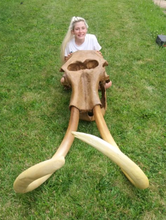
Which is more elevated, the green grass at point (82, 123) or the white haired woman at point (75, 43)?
the white haired woman at point (75, 43)

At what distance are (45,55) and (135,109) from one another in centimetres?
264

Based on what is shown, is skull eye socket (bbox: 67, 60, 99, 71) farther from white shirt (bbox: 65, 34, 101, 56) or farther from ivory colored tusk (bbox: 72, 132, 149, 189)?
ivory colored tusk (bbox: 72, 132, 149, 189)

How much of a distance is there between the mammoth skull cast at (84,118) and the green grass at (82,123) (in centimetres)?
32

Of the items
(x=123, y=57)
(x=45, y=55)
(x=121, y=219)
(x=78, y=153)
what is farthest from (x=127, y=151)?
(x=45, y=55)

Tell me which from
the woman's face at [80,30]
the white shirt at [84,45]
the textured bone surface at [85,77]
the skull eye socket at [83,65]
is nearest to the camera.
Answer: the textured bone surface at [85,77]

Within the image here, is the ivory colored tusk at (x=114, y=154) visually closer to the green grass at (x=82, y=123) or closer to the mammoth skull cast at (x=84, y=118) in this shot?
the mammoth skull cast at (x=84, y=118)

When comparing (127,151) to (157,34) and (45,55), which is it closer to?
(45,55)

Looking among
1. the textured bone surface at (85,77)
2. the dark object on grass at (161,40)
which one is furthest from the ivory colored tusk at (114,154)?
the dark object on grass at (161,40)

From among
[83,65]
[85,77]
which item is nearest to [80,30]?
[83,65]

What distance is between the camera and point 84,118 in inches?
116

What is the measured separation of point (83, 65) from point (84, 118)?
2.43ft

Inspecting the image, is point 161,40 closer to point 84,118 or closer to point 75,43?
point 75,43

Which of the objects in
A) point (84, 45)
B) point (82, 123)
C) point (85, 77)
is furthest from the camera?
point (84, 45)

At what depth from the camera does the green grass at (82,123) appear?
2.23 meters
